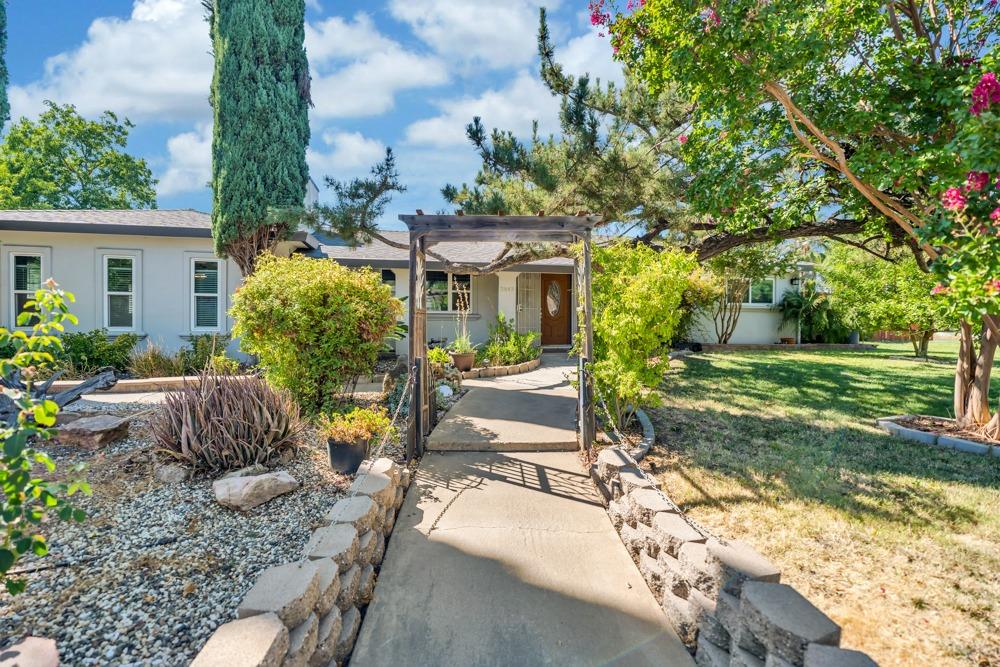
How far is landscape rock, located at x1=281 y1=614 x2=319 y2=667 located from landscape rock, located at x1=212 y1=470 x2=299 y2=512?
1797 millimetres

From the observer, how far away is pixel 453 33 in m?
8.60

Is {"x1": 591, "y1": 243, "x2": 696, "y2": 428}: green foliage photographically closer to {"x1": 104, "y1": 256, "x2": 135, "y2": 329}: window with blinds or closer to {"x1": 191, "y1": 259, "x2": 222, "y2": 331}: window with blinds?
{"x1": 191, "y1": 259, "x2": 222, "y2": 331}: window with blinds

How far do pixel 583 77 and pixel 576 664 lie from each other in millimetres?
7805

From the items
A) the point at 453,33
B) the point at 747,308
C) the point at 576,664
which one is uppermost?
the point at 453,33

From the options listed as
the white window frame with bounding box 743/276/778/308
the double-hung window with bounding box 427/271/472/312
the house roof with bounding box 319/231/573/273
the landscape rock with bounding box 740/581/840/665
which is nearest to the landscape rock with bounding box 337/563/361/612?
the landscape rock with bounding box 740/581/840/665

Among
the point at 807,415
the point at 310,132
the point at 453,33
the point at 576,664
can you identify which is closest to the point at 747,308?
the point at 807,415

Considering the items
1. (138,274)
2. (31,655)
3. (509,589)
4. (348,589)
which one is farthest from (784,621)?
(138,274)

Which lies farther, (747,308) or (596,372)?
(747,308)

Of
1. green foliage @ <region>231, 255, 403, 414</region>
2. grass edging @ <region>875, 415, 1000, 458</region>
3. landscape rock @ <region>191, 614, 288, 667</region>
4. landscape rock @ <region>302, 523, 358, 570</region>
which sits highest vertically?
green foliage @ <region>231, 255, 403, 414</region>

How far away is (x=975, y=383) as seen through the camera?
632 centimetres

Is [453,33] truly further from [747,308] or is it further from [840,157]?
[747,308]

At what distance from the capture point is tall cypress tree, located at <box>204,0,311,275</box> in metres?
9.49

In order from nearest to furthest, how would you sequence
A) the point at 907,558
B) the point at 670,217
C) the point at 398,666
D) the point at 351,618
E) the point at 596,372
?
the point at 398,666
the point at 351,618
the point at 907,558
the point at 596,372
the point at 670,217

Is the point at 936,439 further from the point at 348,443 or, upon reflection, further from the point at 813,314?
the point at 813,314
